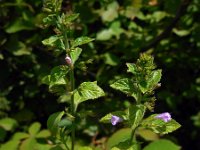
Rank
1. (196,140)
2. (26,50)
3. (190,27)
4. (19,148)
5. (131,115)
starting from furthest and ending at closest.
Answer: (196,140) → (190,27) → (26,50) → (19,148) → (131,115)

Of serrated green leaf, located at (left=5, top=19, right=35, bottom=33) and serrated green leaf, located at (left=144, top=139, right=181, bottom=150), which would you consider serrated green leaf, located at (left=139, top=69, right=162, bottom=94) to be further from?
serrated green leaf, located at (left=5, top=19, right=35, bottom=33)

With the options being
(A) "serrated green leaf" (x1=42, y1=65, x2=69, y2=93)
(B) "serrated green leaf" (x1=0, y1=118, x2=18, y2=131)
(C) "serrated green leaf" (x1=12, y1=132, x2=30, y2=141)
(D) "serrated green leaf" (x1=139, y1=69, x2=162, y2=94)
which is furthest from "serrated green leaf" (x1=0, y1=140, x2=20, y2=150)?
(D) "serrated green leaf" (x1=139, y1=69, x2=162, y2=94)

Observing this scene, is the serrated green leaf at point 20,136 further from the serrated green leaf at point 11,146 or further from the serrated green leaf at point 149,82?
the serrated green leaf at point 149,82

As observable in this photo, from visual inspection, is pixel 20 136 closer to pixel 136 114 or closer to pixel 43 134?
pixel 43 134

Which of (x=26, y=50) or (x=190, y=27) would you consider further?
(x=190, y=27)

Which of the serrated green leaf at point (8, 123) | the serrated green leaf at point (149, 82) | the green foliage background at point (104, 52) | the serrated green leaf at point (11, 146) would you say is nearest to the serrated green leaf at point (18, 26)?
the green foliage background at point (104, 52)

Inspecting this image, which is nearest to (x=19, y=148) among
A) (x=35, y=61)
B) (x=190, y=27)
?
(x=35, y=61)

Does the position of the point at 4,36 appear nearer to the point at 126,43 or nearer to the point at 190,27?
the point at 126,43
